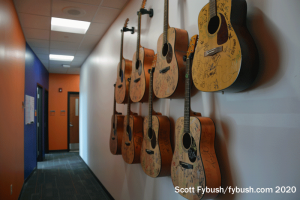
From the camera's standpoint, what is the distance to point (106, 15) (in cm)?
328

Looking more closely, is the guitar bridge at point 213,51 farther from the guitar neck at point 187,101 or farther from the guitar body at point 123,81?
the guitar body at point 123,81

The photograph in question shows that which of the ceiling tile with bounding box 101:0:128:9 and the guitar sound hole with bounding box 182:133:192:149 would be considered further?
the ceiling tile with bounding box 101:0:128:9

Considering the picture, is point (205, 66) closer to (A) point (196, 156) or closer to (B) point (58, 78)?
(A) point (196, 156)

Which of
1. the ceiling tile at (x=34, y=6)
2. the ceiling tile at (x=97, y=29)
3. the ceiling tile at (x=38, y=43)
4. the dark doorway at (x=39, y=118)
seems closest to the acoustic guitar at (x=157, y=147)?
the ceiling tile at (x=34, y=6)

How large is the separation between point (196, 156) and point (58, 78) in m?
7.84

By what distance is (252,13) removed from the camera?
3.48 ft

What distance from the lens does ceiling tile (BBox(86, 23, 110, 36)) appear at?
12.0ft

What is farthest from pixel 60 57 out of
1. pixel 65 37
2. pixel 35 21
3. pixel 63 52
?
pixel 35 21

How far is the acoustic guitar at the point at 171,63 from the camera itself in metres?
1.42

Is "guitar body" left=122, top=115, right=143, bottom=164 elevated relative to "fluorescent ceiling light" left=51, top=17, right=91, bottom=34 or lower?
lower

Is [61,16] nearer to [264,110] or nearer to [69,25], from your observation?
[69,25]

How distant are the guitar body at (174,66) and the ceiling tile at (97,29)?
238cm

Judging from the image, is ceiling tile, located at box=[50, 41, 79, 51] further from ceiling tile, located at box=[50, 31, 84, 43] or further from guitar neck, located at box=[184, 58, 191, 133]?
guitar neck, located at box=[184, 58, 191, 133]

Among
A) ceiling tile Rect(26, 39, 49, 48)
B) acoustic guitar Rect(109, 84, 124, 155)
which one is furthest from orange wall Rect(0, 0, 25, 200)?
ceiling tile Rect(26, 39, 49, 48)
